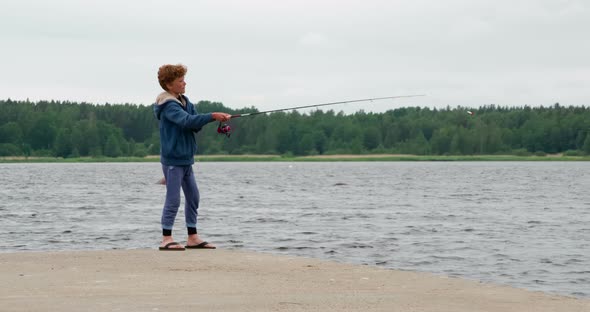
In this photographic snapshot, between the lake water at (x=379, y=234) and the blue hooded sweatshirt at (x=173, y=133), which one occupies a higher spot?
the blue hooded sweatshirt at (x=173, y=133)

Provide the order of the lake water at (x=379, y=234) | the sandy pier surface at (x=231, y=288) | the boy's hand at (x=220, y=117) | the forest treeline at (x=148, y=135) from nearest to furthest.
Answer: the sandy pier surface at (x=231, y=288)
the boy's hand at (x=220, y=117)
the lake water at (x=379, y=234)
the forest treeline at (x=148, y=135)

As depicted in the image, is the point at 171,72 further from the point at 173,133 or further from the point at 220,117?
the point at 220,117

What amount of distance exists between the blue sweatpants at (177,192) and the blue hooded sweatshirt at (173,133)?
101 mm

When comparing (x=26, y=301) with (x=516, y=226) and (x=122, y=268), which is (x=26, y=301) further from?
(x=516, y=226)

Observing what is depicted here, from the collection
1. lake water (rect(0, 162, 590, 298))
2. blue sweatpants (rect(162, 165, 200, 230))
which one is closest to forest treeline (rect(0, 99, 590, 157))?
lake water (rect(0, 162, 590, 298))

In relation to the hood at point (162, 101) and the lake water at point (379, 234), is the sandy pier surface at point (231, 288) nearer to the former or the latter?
the hood at point (162, 101)

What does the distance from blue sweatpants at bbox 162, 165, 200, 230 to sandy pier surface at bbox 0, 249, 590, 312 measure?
0.92 m

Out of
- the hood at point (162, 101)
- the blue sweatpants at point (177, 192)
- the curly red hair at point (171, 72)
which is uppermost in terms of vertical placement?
the curly red hair at point (171, 72)

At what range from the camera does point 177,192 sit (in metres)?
10.5

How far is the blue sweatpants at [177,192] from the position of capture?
10320mm

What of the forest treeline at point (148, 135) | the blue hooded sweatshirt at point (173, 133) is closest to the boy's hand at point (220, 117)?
the blue hooded sweatshirt at point (173, 133)

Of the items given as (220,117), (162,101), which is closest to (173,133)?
(162,101)

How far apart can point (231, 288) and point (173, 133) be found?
2.93 m

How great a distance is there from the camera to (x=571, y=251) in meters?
16.9
